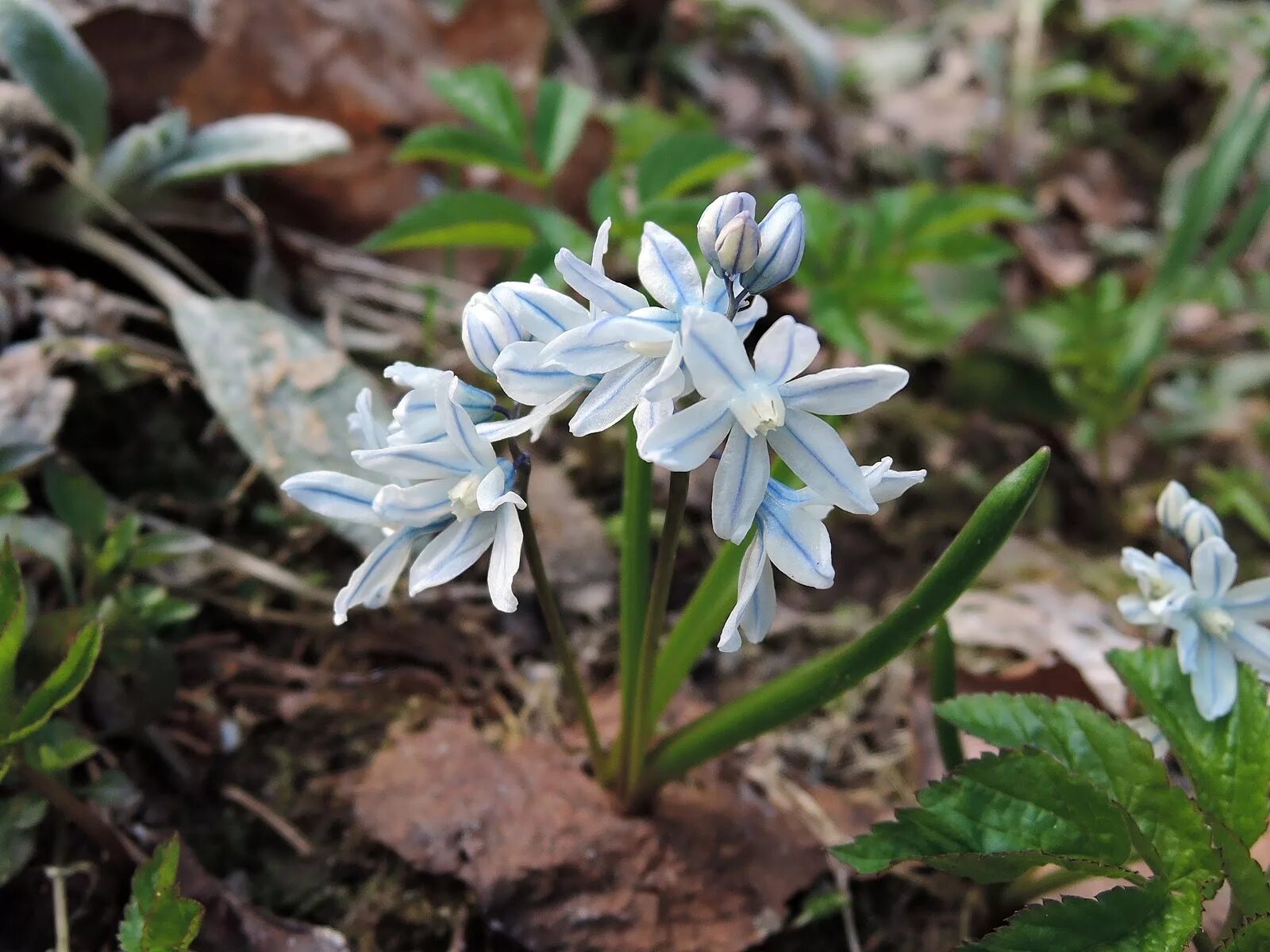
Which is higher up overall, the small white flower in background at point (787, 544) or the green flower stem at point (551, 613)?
the small white flower in background at point (787, 544)

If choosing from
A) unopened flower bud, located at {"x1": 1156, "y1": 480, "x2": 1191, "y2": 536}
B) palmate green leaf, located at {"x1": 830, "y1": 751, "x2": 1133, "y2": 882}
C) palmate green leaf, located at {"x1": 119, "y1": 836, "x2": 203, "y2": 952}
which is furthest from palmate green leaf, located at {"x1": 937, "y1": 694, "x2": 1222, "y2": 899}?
palmate green leaf, located at {"x1": 119, "y1": 836, "x2": 203, "y2": 952}

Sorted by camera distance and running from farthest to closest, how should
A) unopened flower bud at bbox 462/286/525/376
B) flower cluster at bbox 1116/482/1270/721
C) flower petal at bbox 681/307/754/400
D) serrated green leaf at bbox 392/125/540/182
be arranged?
serrated green leaf at bbox 392/125/540/182
flower cluster at bbox 1116/482/1270/721
unopened flower bud at bbox 462/286/525/376
flower petal at bbox 681/307/754/400

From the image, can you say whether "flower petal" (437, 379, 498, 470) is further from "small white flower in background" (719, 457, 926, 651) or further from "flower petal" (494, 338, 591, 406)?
"small white flower in background" (719, 457, 926, 651)

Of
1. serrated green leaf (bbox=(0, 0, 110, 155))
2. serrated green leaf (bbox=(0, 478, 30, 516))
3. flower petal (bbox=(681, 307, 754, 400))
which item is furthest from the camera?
serrated green leaf (bbox=(0, 0, 110, 155))

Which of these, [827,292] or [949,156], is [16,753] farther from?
[949,156]

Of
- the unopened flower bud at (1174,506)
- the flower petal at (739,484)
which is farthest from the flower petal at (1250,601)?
the flower petal at (739,484)

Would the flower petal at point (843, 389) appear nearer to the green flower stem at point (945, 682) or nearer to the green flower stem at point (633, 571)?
the green flower stem at point (633, 571)
